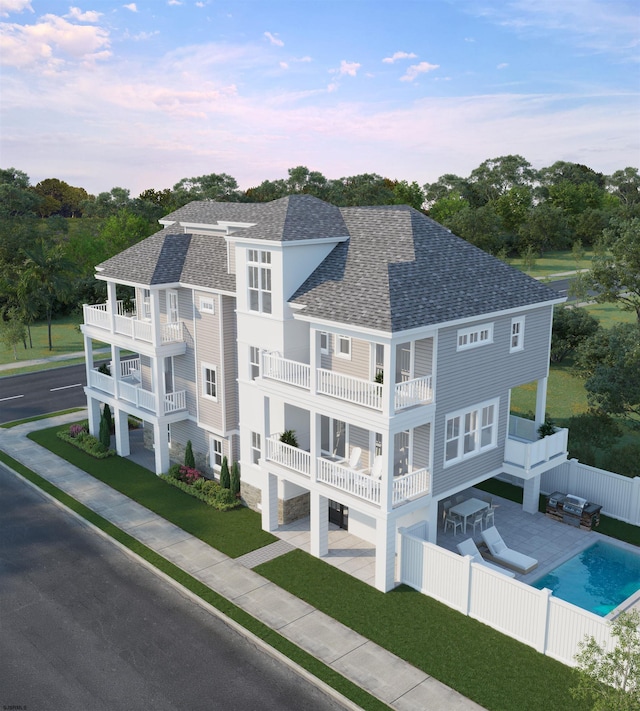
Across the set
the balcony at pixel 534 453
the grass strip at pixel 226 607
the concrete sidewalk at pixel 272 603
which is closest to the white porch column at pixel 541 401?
the balcony at pixel 534 453

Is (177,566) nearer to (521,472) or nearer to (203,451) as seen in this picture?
(203,451)

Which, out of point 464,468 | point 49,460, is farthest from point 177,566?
point 49,460

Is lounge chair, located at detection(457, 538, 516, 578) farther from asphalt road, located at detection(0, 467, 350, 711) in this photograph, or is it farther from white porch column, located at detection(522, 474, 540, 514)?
asphalt road, located at detection(0, 467, 350, 711)

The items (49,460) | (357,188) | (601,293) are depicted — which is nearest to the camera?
(49,460)

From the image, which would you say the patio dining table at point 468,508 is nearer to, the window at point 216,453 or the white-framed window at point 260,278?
the white-framed window at point 260,278

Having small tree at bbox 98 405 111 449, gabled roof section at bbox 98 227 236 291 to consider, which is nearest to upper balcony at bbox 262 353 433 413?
gabled roof section at bbox 98 227 236 291

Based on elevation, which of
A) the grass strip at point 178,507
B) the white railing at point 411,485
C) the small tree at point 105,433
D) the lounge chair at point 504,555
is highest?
the white railing at point 411,485
